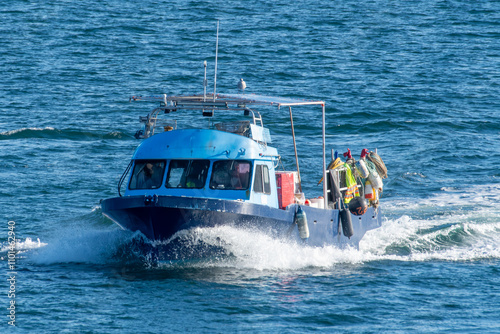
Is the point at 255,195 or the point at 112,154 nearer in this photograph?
the point at 255,195

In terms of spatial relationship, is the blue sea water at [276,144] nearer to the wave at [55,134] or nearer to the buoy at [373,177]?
the wave at [55,134]

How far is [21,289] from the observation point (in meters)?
13.4

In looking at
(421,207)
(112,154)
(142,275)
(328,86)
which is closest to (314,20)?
(328,86)

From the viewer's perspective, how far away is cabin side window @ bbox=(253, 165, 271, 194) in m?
15.0

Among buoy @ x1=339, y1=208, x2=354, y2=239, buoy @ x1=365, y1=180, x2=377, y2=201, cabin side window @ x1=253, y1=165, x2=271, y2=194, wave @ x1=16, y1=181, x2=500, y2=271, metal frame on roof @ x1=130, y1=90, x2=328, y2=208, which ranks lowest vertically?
wave @ x1=16, y1=181, x2=500, y2=271

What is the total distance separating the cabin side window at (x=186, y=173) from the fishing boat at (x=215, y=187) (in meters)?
0.02

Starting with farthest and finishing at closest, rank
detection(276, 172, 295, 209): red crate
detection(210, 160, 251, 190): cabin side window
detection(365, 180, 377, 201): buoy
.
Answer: detection(365, 180, 377, 201): buoy, detection(276, 172, 295, 209): red crate, detection(210, 160, 251, 190): cabin side window

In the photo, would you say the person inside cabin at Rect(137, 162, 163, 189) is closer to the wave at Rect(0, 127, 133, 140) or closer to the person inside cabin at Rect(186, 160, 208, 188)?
the person inside cabin at Rect(186, 160, 208, 188)

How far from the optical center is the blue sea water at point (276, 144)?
12672 mm

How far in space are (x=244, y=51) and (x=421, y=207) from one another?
881 inches

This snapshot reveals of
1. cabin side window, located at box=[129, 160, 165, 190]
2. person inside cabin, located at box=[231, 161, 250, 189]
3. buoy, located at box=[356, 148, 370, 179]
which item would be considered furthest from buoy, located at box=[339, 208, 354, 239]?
cabin side window, located at box=[129, 160, 165, 190]

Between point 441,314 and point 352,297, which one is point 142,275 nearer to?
point 352,297

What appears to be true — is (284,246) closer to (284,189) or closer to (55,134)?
(284,189)

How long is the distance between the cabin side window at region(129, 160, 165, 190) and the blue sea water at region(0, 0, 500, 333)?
3.69 feet
